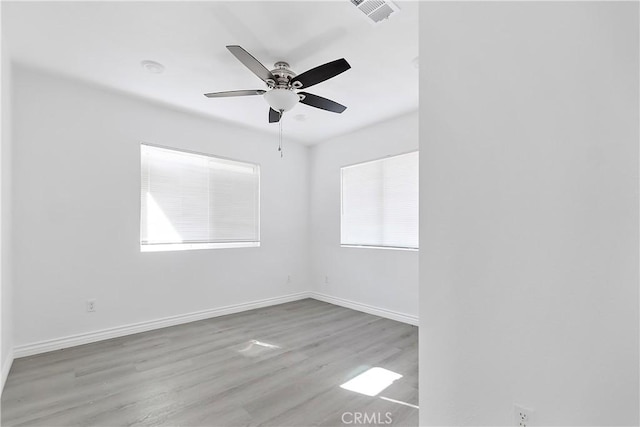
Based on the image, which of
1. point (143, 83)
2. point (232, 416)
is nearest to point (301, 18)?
point (143, 83)

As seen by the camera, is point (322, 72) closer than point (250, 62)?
No

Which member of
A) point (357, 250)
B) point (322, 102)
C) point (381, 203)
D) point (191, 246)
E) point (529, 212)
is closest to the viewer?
point (529, 212)

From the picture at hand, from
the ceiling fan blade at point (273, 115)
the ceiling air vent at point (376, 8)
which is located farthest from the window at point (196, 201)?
the ceiling air vent at point (376, 8)

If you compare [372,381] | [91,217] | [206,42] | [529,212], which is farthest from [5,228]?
[529,212]

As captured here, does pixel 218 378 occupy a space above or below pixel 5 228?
below

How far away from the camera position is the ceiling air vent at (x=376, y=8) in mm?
1843

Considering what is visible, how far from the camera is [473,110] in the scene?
51.4 inches

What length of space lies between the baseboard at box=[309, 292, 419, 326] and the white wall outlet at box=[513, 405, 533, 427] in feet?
8.19

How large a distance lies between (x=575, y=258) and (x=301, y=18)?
2062 millimetres

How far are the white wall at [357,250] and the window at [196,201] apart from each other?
105cm

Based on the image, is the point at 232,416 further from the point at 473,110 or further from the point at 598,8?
the point at 598,8

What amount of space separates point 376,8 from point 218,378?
9.26ft

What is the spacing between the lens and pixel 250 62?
2.11 metres

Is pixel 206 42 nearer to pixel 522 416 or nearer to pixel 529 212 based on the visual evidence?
pixel 529 212
